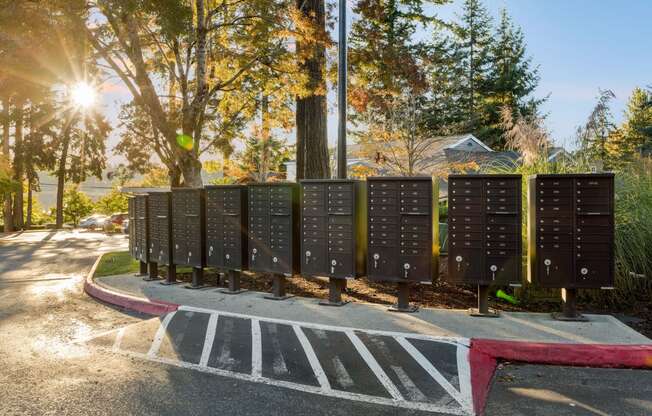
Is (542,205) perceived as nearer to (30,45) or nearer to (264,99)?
(30,45)

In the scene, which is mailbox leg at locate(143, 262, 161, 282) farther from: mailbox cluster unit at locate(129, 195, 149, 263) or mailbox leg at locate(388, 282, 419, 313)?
mailbox leg at locate(388, 282, 419, 313)

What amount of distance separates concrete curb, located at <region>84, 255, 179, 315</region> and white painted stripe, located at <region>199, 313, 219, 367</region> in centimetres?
91

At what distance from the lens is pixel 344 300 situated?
24.5 feet

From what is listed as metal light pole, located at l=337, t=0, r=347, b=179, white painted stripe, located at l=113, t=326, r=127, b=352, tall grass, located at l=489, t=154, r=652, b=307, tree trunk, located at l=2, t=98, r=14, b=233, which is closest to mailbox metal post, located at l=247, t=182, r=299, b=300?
metal light pole, located at l=337, t=0, r=347, b=179

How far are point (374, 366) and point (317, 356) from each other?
0.59m

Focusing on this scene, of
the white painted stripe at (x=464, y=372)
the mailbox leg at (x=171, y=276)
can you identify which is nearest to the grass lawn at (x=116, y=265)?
the mailbox leg at (x=171, y=276)

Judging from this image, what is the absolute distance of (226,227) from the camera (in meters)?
7.82

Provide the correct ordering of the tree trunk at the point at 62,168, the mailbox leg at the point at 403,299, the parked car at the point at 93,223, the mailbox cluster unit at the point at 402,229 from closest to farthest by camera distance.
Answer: the mailbox cluster unit at the point at 402,229
the mailbox leg at the point at 403,299
the tree trunk at the point at 62,168
the parked car at the point at 93,223

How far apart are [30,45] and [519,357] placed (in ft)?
38.1

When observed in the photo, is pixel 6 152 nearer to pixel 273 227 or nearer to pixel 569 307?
pixel 273 227

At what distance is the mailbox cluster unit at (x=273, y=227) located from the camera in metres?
7.16

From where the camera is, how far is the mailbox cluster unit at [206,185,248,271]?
7.66 meters

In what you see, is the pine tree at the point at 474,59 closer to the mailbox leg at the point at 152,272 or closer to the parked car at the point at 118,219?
the parked car at the point at 118,219

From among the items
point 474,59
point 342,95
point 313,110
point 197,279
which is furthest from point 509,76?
point 197,279
